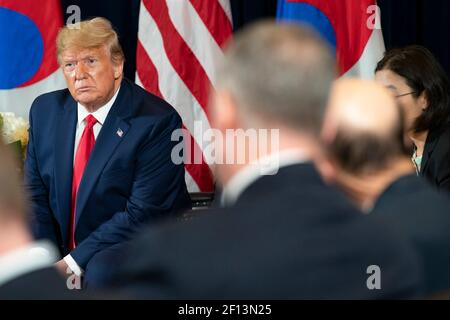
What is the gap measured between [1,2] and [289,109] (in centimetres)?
296

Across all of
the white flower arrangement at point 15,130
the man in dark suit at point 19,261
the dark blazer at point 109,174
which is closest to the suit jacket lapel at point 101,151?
the dark blazer at point 109,174

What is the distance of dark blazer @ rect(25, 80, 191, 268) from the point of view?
2.97 m

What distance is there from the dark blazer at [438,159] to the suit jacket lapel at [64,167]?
131 cm

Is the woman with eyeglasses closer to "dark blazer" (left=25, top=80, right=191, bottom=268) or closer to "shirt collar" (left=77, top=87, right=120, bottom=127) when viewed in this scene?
"dark blazer" (left=25, top=80, right=191, bottom=268)

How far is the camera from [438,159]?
2.97m

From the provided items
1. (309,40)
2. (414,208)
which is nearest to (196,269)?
(309,40)

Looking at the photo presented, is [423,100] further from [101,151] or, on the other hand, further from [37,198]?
[37,198]

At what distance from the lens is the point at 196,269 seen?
112 cm

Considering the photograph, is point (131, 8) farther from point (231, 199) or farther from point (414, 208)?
point (231, 199)

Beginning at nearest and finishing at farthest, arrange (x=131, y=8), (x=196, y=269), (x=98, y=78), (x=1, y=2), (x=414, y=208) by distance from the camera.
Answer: (x=196, y=269) < (x=414, y=208) < (x=98, y=78) < (x=1, y=2) < (x=131, y=8)

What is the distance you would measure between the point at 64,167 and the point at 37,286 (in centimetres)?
203

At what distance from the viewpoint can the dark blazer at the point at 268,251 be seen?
1124 millimetres

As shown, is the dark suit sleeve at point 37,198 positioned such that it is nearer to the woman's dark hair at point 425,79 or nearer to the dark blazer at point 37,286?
the woman's dark hair at point 425,79

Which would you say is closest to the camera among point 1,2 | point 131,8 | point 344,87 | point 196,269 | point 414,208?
point 196,269
